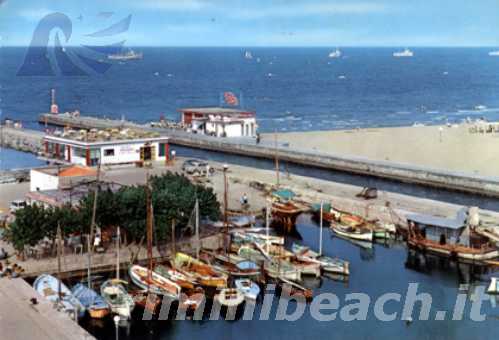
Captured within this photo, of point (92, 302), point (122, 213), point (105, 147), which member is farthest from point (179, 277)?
point (105, 147)

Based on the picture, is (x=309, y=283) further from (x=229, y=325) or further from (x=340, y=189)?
(x=340, y=189)

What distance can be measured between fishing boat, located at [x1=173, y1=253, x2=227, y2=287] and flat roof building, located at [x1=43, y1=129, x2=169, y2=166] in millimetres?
7617

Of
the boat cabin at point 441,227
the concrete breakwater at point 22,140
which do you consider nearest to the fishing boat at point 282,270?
the boat cabin at point 441,227

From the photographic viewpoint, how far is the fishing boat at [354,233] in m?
16.5

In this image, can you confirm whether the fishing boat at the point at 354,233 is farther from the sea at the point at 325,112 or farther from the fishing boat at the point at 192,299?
the fishing boat at the point at 192,299

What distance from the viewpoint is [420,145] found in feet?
90.3

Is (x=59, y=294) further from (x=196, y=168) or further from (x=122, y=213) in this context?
(x=196, y=168)

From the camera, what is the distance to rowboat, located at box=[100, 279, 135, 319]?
12030mm

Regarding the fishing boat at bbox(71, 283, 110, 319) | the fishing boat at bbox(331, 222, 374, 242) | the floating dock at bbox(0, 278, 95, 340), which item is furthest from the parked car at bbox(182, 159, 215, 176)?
the floating dock at bbox(0, 278, 95, 340)

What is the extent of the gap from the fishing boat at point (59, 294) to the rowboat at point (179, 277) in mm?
1676

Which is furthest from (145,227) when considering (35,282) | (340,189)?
(340,189)

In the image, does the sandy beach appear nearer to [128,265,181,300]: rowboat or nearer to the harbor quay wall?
the harbor quay wall

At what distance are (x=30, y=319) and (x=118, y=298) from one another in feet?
5.99

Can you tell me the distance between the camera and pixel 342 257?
15469 mm
